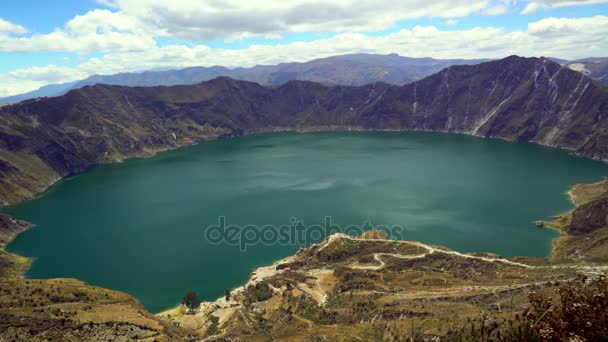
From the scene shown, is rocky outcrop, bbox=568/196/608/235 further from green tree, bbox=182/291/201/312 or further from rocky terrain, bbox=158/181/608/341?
green tree, bbox=182/291/201/312

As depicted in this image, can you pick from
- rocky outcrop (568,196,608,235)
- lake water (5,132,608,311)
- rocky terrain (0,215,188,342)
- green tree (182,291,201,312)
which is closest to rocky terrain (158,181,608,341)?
rocky outcrop (568,196,608,235)

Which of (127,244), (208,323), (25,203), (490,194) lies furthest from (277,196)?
(25,203)

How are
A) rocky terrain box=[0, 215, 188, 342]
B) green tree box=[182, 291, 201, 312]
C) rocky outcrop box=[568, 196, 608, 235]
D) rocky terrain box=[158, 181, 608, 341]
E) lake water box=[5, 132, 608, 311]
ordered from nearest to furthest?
rocky terrain box=[0, 215, 188, 342] < rocky terrain box=[158, 181, 608, 341] < green tree box=[182, 291, 201, 312] < lake water box=[5, 132, 608, 311] < rocky outcrop box=[568, 196, 608, 235]

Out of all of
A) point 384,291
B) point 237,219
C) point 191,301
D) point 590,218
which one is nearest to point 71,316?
point 191,301

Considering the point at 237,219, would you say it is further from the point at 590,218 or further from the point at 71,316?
the point at 590,218

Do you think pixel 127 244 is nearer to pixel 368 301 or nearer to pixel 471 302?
pixel 368 301

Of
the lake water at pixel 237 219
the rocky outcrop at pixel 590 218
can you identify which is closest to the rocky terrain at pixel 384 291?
Result: the rocky outcrop at pixel 590 218

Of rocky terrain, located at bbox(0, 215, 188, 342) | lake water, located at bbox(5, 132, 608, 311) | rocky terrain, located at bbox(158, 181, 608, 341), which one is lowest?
lake water, located at bbox(5, 132, 608, 311)

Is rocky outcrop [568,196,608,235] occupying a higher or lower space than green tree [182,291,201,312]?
higher
